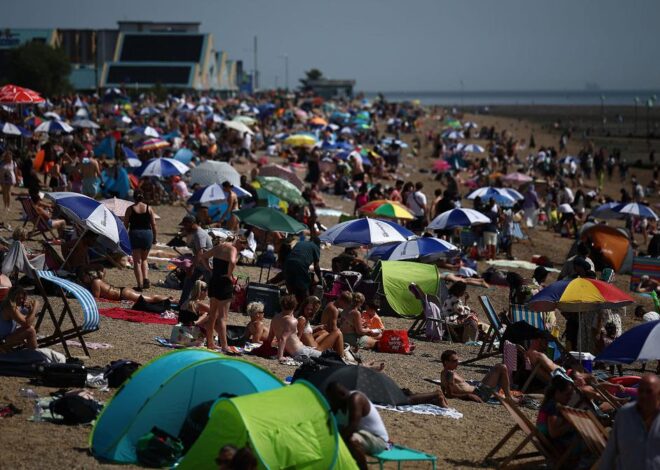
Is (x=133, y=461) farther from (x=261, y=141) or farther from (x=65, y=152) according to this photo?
(x=261, y=141)

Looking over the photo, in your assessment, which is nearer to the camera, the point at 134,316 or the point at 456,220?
the point at 134,316

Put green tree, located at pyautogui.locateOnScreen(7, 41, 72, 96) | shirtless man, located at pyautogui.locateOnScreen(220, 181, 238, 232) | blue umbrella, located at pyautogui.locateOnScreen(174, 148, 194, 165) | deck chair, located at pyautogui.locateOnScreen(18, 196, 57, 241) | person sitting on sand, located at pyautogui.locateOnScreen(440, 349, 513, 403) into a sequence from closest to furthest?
person sitting on sand, located at pyautogui.locateOnScreen(440, 349, 513, 403) < deck chair, located at pyautogui.locateOnScreen(18, 196, 57, 241) < shirtless man, located at pyautogui.locateOnScreen(220, 181, 238, 232) < blue umbrella, located at pyautogui.locateOnScreen(174, 148, 194, 165) < green tree, located at pyautogui.locateOnScreen(7, 41, 72, 96)

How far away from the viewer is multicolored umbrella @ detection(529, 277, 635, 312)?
11.0 m

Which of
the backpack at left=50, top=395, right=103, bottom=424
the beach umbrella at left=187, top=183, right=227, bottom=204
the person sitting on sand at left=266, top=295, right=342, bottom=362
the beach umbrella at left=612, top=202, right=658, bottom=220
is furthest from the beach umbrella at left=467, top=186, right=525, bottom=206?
the backpack at left=50, top=395, right=103, bottom=424

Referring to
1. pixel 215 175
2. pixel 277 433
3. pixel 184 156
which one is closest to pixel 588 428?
pixel 277 433

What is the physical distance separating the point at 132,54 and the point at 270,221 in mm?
75607

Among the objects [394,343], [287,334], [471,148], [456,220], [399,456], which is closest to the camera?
[399,456]

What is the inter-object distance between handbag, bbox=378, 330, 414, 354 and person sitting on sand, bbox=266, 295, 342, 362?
1573 millimetres

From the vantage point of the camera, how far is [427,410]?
9.01 m

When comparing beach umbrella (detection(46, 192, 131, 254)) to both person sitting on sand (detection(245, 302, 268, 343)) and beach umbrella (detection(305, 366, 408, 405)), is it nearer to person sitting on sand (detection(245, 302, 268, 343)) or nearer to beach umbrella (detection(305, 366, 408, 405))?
person sitting on sand (detection(245, 302, 268, 343))

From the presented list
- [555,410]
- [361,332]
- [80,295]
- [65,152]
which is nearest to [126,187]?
[65,152]

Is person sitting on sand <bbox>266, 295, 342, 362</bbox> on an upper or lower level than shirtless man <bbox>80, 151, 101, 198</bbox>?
lower

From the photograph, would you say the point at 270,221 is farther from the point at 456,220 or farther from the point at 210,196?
the point at 456,220

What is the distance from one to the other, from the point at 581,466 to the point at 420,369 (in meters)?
3.78
